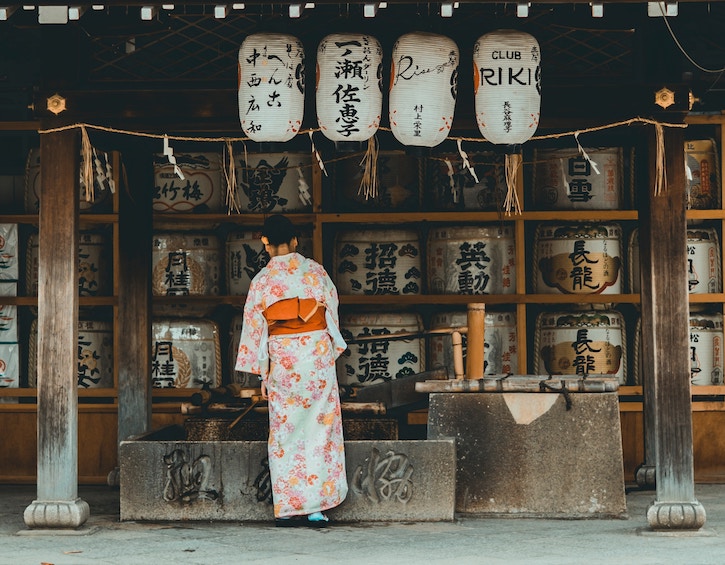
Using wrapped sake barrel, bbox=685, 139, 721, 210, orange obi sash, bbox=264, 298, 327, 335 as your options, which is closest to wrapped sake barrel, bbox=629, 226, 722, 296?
wrapped sake barrel, bbox=685, 139, 721, 210

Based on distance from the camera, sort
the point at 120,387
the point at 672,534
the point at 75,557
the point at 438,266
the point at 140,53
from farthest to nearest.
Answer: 1. the point at 438,266
2. the point at 120,387
3. the point at 140,53
4. the point at 672,534
5. the point at 75,557

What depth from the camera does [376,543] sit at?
7.15 m

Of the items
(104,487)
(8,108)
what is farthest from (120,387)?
(8,108)

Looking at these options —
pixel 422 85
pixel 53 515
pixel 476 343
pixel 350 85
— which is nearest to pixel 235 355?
pixel 476 343

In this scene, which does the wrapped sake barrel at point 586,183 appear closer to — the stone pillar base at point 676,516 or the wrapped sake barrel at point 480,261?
the wrapped sake barrel at point 480,261

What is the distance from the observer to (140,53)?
26.6 feet

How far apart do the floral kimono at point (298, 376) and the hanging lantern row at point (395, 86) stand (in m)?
1.00

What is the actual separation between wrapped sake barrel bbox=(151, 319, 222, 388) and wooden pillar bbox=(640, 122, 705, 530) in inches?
152

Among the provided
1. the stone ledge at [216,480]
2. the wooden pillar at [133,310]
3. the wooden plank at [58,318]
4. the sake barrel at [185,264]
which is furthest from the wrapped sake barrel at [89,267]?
the stone ledge at [216,480]

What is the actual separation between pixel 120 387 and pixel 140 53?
2674 mm

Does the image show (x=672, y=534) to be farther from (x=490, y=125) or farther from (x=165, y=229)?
(x=165, y=229)

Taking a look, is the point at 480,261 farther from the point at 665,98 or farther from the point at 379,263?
the point at 665,98

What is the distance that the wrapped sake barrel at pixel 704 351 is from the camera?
9.76 meters

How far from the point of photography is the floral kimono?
7715 mm
